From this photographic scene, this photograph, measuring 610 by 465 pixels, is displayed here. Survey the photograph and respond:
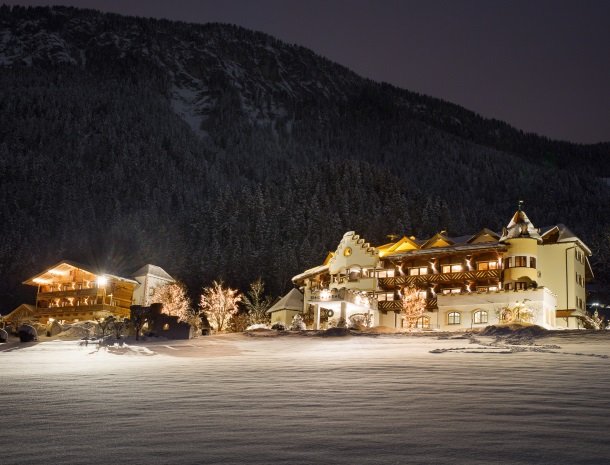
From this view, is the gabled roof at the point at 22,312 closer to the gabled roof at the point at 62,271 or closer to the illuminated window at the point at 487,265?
the gabled roof at the point at 62,271

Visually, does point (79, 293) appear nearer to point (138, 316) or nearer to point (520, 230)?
point (138, 316)

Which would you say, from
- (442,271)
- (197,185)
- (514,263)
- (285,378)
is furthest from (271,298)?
(197,185)

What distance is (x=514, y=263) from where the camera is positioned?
153 ft

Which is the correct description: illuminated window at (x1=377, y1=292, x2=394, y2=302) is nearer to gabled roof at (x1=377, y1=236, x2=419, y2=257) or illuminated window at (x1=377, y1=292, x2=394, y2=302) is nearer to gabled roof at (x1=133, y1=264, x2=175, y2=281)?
gabled roof at (x1=377, y1=236, x2=419, y2=257)

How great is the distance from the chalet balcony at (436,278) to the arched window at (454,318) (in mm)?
4066

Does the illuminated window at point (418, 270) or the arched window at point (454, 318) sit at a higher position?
the illuminated window at point (418, 270)

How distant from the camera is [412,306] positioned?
4891 cm

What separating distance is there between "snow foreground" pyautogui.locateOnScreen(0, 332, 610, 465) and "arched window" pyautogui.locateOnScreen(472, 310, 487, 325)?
2662 centimetres

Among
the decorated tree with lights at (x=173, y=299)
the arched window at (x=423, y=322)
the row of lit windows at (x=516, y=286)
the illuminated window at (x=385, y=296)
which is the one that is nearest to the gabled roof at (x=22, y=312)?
the decorated tree with lights at (x=173, y=299)

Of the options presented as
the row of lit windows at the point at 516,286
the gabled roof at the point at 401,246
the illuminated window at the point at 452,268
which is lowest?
the row of lit windows at the point at 516,286

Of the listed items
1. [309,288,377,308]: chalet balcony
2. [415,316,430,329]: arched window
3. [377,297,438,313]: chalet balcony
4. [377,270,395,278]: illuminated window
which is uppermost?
[377,270,395,278]: illuminated window

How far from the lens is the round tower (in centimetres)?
4616

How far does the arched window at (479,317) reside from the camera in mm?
44156

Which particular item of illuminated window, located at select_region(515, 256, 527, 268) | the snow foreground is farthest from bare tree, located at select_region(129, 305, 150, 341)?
illuminated window, located at select_region(515, 256, 527, 268)
